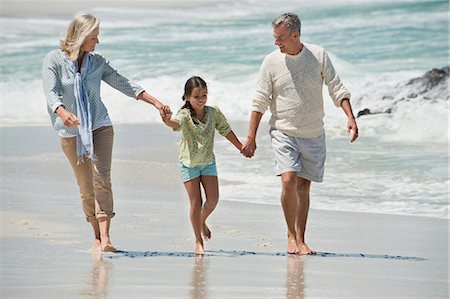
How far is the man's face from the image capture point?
7.87m

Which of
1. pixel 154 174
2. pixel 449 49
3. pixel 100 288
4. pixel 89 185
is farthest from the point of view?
pixel 449 49

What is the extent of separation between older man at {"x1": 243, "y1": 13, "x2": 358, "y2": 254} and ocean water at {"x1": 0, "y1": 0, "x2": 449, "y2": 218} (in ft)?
7.22

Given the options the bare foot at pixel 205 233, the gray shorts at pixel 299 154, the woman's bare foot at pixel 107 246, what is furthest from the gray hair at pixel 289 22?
the woman's bare foot at pixel 107 246

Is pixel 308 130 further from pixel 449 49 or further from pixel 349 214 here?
pixel 449 49

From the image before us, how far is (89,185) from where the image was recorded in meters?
7.84

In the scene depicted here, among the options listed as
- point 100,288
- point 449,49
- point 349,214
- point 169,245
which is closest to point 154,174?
point 349,214

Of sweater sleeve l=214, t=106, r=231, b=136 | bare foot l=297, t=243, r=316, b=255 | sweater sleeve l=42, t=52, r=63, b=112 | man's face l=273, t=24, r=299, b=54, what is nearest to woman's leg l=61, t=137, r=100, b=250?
sweater sleeve l=42, t=52, r=63, b=112

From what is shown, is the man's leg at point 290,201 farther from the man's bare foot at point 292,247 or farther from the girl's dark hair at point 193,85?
the girl's dark hair at point 193,85

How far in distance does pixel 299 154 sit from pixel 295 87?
44cm

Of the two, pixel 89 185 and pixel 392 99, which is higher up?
pixel 392 99

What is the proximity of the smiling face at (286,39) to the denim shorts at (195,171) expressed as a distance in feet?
2.79

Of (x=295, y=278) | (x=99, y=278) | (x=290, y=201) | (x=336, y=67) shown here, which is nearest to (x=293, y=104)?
(x=290, y=201)

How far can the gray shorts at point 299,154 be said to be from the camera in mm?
8025

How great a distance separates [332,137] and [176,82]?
30.0ft
